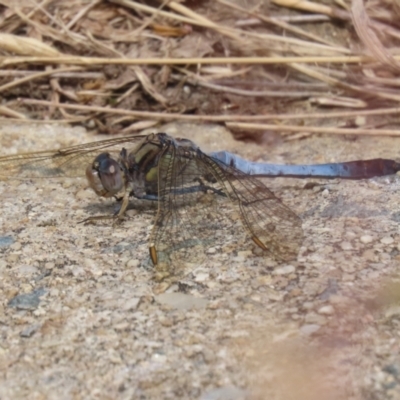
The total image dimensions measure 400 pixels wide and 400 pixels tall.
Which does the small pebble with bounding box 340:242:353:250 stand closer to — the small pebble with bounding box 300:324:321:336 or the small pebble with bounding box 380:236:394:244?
the small pebble with bounding box 380:236:394:244

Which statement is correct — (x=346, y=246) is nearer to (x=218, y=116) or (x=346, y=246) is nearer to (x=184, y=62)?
(x=218, y=116)

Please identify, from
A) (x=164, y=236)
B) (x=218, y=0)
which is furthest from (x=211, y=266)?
(x=218, y=0)

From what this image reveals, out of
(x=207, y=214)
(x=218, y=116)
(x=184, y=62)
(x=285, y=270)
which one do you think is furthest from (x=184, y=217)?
(x=184, y=62)

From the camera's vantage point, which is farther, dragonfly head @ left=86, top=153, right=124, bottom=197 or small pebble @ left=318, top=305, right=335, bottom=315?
dragonfly head @ left=86, top=153, right=124, bottom=197

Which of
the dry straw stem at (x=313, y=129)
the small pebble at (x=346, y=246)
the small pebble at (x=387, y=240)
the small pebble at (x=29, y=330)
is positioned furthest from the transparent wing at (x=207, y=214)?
the dry straw stem at (x=313, y=129)

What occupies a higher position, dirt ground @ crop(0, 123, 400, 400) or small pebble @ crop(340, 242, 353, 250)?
small pebble @ crop(340, 242, 353, 250)

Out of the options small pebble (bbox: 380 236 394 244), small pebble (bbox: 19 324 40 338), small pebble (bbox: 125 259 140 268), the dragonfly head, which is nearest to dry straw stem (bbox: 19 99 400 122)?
the dragonfly head

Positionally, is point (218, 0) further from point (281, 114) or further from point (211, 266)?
point (211, 266)

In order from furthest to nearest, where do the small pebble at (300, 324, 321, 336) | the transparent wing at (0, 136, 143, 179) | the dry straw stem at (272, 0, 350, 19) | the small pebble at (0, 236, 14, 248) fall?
the dry straw stem at (272, 0, 350, 19), the transparent wing at (0, 136, 143, 179), the small pebble at (0, 236, 14, 248), the small pebble at (300, 324, 321, 336)
